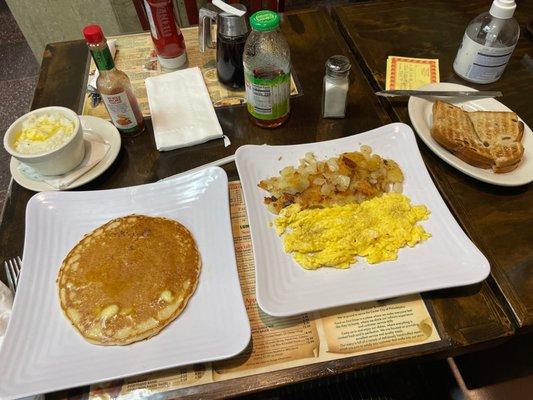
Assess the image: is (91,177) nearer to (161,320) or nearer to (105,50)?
(105,50)

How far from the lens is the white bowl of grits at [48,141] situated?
1099 millimetres

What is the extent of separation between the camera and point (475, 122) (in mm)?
1294

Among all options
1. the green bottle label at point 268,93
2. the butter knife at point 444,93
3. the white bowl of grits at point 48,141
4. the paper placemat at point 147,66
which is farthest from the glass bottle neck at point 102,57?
the butter knife at point 444,93

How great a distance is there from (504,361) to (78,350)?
1196mm

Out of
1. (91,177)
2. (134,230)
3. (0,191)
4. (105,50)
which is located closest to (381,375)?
(134,230)

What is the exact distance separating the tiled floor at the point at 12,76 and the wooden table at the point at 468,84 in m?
2.37

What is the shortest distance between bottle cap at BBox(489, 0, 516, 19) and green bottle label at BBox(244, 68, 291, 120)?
77 cm

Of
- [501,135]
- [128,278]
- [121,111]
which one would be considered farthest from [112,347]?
[501,135]

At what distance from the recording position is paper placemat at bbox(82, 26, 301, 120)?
1.45m

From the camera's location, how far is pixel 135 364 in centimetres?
81

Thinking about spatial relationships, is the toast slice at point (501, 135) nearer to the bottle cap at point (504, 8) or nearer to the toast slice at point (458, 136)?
the toast slice at point (458, 136)

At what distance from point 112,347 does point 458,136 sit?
3.77ft

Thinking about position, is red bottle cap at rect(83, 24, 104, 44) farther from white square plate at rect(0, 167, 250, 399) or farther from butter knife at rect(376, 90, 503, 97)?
butter knife at rect(376, 90, 503, 97)

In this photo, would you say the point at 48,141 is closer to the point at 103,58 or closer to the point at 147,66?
the point at 103,58
